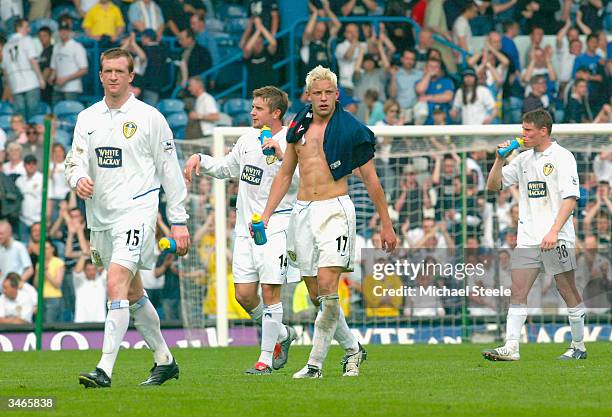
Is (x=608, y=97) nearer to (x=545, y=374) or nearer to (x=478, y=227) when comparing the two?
(x=478, y=227)

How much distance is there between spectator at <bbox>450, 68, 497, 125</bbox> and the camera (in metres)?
22.9

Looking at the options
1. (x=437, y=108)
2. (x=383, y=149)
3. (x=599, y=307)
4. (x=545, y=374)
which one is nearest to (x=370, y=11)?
(x=437, y=108)

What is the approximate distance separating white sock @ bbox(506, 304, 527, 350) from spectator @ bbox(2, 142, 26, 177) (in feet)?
27.4

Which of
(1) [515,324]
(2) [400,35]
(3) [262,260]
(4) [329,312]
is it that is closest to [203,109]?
(2) [400,35]

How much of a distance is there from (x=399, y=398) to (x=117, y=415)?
6.64 ft

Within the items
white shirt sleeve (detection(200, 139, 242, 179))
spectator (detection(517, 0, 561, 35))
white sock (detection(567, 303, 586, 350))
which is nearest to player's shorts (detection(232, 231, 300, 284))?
white shirt sleeve (detection(200, 139, 242, 179))

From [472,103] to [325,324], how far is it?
43.9ft

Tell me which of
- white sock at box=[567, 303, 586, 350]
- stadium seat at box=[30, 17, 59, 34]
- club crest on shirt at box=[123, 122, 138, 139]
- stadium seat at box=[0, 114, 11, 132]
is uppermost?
stadium seat at box=[30, 17, 59, 34]

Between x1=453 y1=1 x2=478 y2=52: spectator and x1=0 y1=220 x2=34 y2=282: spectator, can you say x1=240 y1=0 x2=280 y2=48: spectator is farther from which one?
x1=0 y1=220 x2=34 y2=282: spectator

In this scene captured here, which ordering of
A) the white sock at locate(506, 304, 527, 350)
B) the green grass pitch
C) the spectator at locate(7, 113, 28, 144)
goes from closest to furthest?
the green grass pitch → the white sock at locate(506, 304, 527, 350) → the spectator at locate(7, 113, 28, 144)

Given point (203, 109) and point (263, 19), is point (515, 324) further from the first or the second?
point (263, 19)

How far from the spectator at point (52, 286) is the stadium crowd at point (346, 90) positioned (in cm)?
2

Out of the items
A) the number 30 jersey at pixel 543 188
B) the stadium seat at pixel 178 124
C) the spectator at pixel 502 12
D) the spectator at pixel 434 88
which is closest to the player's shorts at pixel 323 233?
the number 30 jersey at pixel 543 188

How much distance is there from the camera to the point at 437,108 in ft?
74.3
